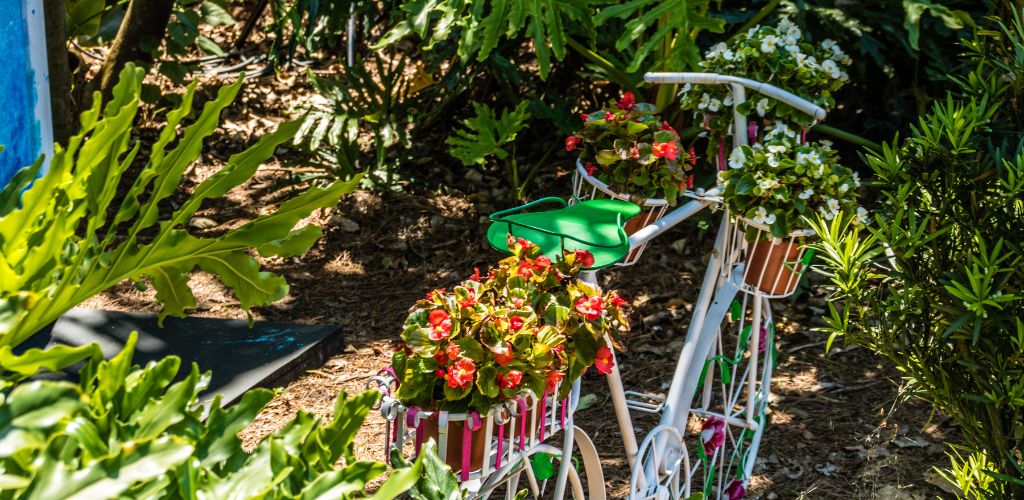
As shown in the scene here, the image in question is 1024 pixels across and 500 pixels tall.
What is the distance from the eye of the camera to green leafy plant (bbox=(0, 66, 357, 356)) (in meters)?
1.17

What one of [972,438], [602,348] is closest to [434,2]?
[602,348]

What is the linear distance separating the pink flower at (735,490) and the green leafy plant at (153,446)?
180 cm

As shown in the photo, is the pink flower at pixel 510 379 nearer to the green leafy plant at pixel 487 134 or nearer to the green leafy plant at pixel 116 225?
the green leafy plant at pixel 116 225

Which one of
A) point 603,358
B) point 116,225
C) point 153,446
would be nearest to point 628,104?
point 603,358

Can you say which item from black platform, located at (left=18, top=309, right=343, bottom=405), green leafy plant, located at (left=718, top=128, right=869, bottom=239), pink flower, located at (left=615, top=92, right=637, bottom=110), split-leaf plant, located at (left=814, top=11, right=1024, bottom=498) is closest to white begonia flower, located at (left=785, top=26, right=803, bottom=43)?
green leafy plant, located at (left=718, top=128, right=869, bottom=239)

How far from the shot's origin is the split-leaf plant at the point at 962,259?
1602mm

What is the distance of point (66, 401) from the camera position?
2.90 feet

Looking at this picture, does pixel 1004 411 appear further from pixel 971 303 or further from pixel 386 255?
pixel 386 255

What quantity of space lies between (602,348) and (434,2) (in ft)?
6.86

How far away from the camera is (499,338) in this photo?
158 cm

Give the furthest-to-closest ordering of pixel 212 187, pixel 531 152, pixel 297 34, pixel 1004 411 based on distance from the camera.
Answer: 1. pixel 531 152
2. pixel 297 34
3. pixel 1004 411
4. pixel 212 187

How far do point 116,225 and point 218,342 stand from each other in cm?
221

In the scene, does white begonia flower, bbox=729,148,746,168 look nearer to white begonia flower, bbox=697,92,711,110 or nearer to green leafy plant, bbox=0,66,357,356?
white begonia flower, bbox=697,92,711,110

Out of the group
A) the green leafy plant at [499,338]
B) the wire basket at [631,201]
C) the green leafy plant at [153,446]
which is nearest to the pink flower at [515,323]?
the green leafy plant at [499,338]
